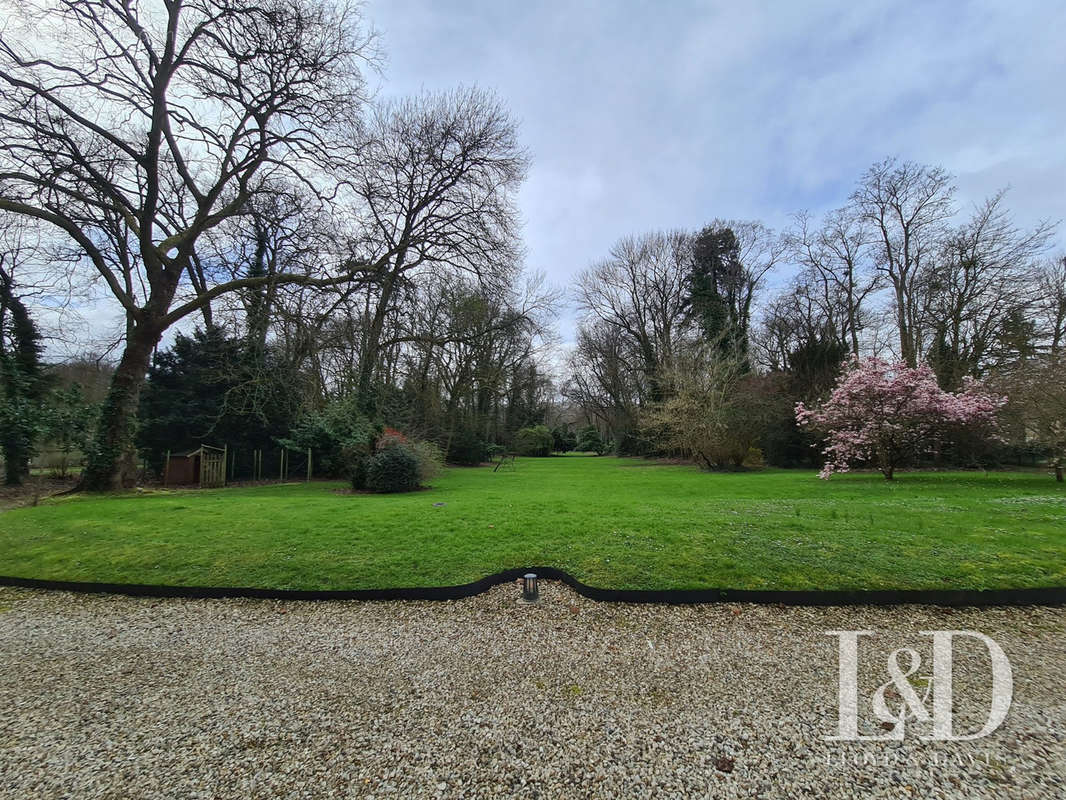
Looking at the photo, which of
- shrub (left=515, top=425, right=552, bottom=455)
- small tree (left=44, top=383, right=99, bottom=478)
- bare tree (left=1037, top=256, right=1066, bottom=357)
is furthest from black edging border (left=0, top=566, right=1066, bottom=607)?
shrub (left=515, top=425, right=552, bottom=455)

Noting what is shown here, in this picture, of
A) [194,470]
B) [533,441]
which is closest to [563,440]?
[533,441]

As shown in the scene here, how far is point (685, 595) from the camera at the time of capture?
13.2 feet

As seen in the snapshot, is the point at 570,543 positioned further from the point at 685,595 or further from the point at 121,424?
the point at 121,424

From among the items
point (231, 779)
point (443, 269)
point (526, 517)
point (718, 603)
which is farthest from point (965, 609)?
point (443, 269)

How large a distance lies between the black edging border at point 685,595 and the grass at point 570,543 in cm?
10

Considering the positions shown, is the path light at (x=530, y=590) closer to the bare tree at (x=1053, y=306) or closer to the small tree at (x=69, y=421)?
the small tree at (x=69, y=421)

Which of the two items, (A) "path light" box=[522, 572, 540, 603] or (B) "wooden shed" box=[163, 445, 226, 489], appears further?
(B) "wooden shed" box=[163, 445, 226, 489]

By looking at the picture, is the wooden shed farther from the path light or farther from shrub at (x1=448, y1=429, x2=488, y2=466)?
the path light

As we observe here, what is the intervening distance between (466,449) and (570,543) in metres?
18.8

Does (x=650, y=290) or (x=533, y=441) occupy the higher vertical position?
(x=650, y=290)

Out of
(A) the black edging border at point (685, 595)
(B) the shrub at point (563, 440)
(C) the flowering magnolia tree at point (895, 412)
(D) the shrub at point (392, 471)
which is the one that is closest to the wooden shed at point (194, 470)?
(D) the shrub at point (392, 471)

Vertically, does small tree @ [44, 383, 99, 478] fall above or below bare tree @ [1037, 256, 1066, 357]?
below

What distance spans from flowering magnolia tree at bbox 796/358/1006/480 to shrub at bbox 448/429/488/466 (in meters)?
15.8

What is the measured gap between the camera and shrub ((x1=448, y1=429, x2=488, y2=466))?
23.5m
